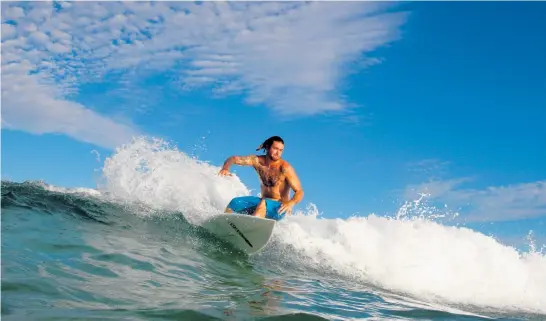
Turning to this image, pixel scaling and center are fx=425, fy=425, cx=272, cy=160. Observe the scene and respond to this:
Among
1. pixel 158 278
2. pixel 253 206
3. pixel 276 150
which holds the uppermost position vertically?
pixel 276 150

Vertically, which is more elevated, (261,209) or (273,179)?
(273,179)

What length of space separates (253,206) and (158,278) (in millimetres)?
4065

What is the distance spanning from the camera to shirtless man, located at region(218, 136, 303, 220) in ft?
29.8

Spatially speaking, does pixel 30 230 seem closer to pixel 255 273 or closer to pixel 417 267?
pixel 255 273

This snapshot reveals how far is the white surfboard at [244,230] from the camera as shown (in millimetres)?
8180

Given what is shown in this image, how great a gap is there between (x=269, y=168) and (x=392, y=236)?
4009mm

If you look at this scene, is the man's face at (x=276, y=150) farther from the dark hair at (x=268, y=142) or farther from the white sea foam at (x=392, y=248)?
the white sea foam at (x=392, y=248)

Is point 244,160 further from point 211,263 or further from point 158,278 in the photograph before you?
point 158,278

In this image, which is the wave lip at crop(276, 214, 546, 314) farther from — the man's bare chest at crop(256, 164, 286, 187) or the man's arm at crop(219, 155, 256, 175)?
the man's arm at crop(219, 155, 256, 175)

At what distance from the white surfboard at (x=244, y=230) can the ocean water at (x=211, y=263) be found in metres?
0.26

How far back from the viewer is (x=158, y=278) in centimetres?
544

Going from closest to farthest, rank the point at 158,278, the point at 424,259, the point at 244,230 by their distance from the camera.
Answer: the point at 158,278
the point at 244,230
the point at 424,259

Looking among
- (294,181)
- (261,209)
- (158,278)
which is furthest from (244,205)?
(158,278)

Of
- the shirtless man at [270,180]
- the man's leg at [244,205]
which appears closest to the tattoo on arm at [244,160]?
the shirtless man at [270,180]
